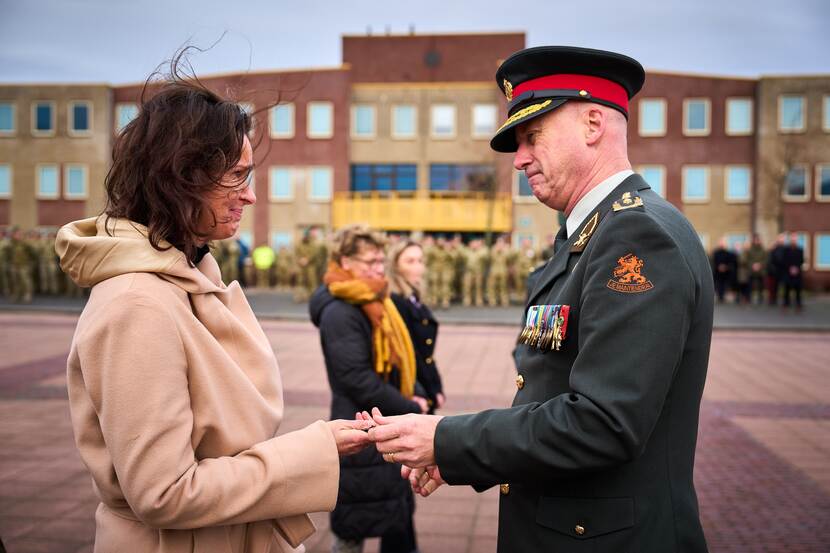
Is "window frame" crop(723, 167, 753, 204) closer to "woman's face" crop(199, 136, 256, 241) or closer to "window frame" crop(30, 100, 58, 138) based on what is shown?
"window frame" crop(30, 100, 58, 138)

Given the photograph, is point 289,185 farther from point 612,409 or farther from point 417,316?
point 612,409

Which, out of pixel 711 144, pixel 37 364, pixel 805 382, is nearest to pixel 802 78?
pixel 711 144

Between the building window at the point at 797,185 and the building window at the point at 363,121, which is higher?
the building window at the point at 363,121

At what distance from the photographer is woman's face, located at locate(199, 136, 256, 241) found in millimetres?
2127

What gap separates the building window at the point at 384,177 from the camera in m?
39.9

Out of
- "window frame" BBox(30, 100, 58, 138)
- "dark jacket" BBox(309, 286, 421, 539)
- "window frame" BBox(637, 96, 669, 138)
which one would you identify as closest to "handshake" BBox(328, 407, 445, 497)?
"dark jacket" BBox(309, 286, 421, 539)

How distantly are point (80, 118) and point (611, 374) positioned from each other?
44.9 meters

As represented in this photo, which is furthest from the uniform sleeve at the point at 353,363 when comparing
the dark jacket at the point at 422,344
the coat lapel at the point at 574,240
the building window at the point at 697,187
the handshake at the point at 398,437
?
the building window at the point at 697,187

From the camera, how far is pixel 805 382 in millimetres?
9906

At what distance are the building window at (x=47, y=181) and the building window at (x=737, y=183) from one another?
3554cm

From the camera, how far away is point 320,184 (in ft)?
131

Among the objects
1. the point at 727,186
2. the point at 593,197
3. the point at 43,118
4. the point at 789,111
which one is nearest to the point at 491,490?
the point at 593,197

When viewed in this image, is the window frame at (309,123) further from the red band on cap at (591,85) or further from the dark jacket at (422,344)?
the red band on cap at (591,85)

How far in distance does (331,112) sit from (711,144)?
19443 mm
